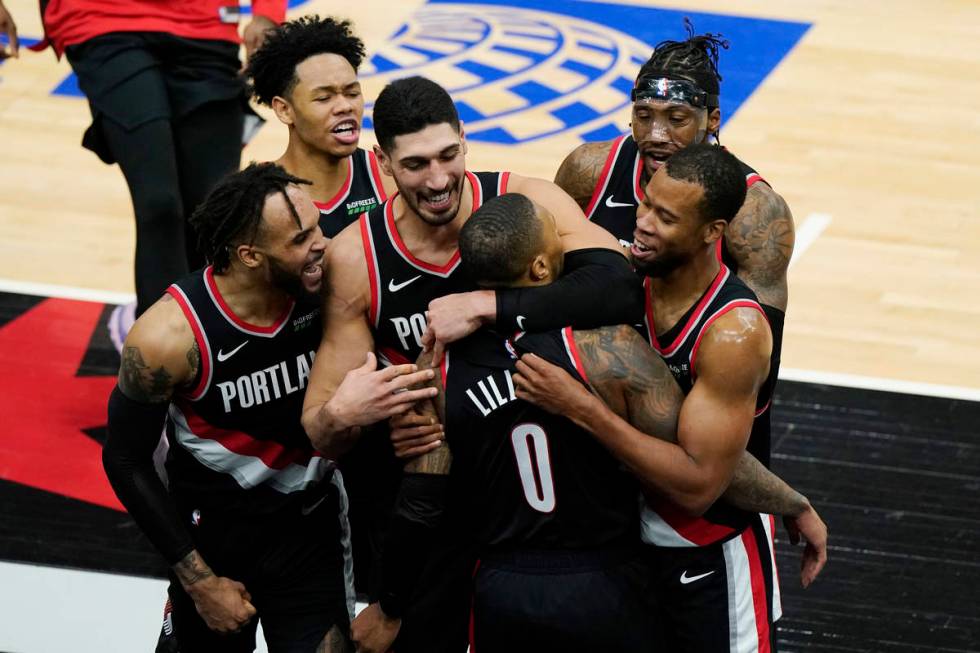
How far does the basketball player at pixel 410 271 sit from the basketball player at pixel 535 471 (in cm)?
9

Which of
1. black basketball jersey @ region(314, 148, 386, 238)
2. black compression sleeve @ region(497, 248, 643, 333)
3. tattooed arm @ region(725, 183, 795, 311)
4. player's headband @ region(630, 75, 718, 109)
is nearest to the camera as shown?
black compression sleeve @ region(497, 248, 643, 333)

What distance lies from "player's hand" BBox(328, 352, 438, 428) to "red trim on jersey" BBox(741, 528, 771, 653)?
961 mm

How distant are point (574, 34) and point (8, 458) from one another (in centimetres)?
548

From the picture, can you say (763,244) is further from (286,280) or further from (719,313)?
(286,280)

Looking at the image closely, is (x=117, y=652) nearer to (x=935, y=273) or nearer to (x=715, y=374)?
(x=715, y=374)

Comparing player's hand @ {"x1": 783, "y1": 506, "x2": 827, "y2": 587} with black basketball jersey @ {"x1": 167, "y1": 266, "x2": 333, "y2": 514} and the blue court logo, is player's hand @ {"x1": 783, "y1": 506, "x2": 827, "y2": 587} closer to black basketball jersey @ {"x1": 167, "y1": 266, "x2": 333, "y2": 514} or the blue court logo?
black basketball jersey @ {"x1": 167, "y1": 266, "x2": 333, "y2": 514}

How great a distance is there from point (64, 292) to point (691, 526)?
172 inches

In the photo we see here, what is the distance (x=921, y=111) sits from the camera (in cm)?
912

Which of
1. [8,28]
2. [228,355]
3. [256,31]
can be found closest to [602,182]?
[228,355]

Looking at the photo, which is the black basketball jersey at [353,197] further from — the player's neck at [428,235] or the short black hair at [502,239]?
the short black hair at [502,239]

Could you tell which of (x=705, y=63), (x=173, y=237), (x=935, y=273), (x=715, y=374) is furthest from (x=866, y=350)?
(x=715, y=374)

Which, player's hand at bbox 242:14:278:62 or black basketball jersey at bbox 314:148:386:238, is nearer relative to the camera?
black basketball jersey at bbox 314:148:386:238

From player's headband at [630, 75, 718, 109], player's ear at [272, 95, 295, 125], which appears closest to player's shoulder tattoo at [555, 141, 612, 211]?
player's headband at [630, 75, 718, 109]

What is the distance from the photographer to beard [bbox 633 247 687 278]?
3.58 m
